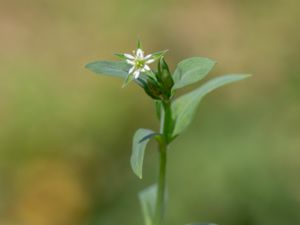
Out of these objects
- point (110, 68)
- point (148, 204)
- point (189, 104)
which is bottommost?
point (148, 204)

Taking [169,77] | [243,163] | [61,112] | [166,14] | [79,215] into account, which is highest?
[166,14]

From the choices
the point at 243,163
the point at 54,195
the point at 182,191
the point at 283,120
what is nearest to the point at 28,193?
the point at 54,195

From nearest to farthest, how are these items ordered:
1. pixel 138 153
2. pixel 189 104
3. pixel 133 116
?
pixel 138 153 → pixel 189 104 → pixel 133 116

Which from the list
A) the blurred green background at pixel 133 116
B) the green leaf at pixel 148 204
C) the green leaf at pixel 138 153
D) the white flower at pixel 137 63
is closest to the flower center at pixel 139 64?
the white flower at pixel 137 63

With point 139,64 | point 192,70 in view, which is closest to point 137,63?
point 139,64

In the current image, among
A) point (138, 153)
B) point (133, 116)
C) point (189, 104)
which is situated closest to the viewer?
point (138, 153)

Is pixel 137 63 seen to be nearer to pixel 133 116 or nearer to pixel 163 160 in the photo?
pixel 163 160

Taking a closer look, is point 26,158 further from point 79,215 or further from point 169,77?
point 169,77
